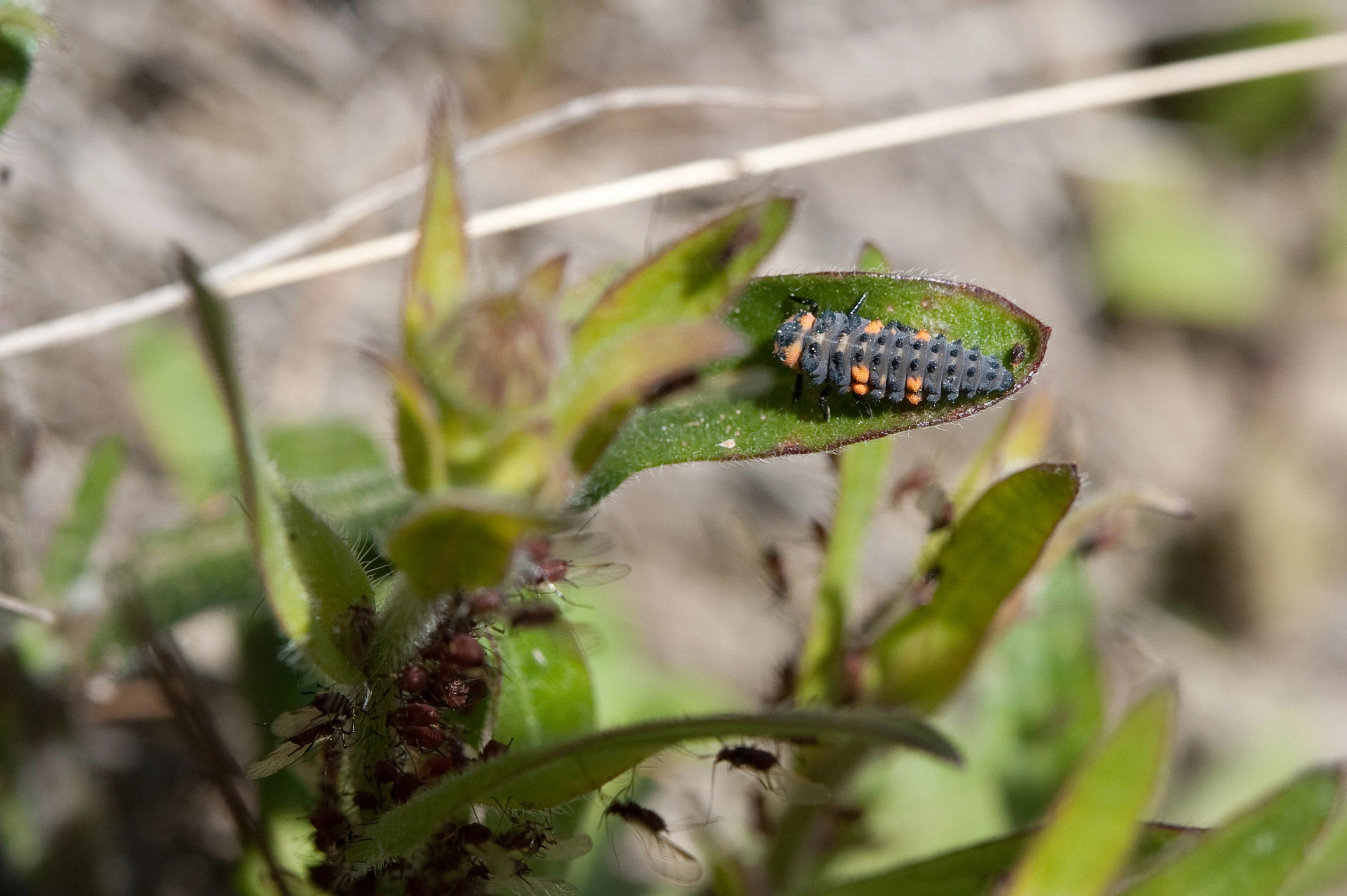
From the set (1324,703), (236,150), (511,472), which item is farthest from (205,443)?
(1324,703)

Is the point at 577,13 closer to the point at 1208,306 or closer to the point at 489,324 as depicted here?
the point at 1208,306

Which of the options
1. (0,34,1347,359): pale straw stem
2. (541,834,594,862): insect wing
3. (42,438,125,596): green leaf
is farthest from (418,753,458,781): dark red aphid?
(42,438,125,596): green leaf

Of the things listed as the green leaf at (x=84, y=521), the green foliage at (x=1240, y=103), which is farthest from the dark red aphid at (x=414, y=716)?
the green foliage at (x=1240, y=103)

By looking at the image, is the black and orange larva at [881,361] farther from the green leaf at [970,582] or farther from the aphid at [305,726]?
the aphid at [305,726]

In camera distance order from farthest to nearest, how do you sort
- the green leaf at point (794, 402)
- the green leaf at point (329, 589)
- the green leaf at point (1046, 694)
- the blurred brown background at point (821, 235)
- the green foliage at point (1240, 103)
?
the green foliage at point (1240, 103), the blurred brown background at point (821, 235), the green leaf at point (1046, 694), the green leaf at point (794, 402), the green leaf at point (329, 589)

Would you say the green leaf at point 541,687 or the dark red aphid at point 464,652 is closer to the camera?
the dark red aphid at point 464,652

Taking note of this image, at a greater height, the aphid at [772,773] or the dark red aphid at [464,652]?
the dark red aphid at [464,652]

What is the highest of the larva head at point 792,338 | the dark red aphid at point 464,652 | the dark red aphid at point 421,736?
the larva head at point 792,338
